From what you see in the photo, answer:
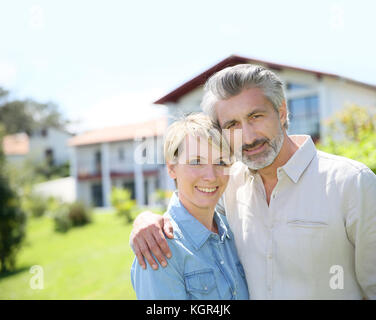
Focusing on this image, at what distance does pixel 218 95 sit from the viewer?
205cm

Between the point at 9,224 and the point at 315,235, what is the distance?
1103cm

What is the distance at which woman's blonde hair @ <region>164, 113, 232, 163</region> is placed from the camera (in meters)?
1.84

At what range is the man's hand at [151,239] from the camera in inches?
64.4

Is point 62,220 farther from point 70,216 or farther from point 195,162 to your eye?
point 195,162

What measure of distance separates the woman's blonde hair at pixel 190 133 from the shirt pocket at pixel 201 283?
0.54 meters

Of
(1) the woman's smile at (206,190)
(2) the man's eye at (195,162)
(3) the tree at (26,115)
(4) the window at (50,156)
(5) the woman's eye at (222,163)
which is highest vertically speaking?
(3) the tree at (26,115)

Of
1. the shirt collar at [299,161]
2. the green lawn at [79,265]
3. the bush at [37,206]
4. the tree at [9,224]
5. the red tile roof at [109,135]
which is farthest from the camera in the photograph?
the red tile roof at [109,135]

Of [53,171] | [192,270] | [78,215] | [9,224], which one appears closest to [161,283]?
[192,270]

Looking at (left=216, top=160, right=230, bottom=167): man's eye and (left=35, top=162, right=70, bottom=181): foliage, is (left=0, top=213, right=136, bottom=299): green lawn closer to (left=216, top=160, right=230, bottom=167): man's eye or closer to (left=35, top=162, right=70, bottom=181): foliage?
(left=216, top=160, right=230, bottom=167): man's eye

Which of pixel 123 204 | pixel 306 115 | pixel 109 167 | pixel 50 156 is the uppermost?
pixel 306 115

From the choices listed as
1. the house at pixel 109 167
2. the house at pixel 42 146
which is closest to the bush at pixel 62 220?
the house at pixel 109 167

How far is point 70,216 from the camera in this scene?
1950cm

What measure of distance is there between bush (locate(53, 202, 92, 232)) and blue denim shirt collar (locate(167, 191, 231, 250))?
1824 cm

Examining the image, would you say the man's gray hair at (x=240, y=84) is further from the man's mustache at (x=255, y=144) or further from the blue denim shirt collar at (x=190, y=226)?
the blue denim shirt collar at (x=190, y=226)
